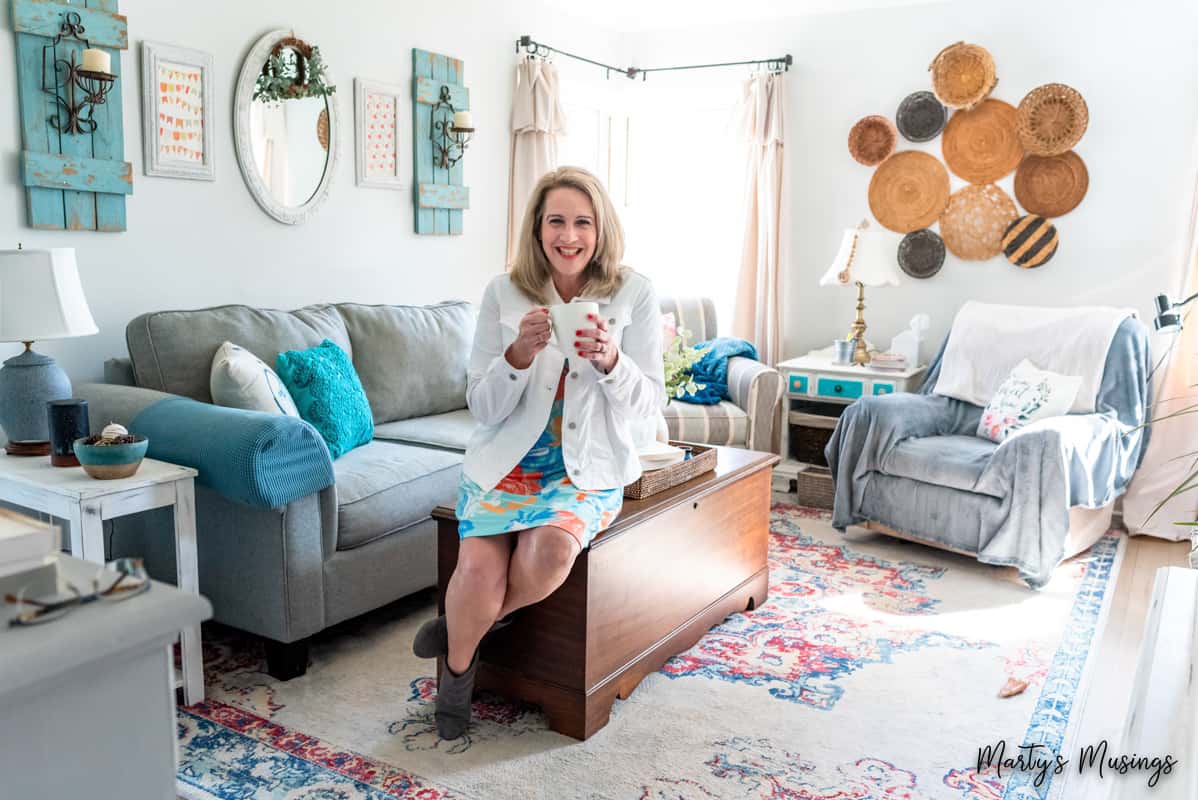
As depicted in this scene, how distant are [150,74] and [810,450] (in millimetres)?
3196

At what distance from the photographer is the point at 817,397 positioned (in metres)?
4.55

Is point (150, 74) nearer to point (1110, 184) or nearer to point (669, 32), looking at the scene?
point (669, 32)

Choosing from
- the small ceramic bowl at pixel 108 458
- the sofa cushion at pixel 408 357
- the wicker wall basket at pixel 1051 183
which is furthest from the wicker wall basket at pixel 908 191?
the small ceramic bowl at pixel 108 458

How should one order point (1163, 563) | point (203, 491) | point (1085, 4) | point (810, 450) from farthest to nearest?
point (810, 450) → point (1085, 4) → point (1163, 563) → point (203, 491)

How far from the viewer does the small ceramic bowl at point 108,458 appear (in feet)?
7.30

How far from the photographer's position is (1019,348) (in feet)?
13.1

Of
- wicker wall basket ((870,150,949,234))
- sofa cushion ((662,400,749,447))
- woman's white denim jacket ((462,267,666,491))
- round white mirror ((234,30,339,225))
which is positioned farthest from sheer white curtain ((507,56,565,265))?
woman's white denim jacket ((462,267,666,491))

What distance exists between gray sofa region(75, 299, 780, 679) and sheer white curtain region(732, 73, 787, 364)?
215cm

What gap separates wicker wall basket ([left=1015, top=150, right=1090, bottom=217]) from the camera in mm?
4316

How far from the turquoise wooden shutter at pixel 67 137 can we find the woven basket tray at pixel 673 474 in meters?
1.83

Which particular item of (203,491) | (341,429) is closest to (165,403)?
(203,491)

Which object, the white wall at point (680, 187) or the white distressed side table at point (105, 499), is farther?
the white wall at point (680, 187)

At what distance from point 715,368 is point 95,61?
9.16ft

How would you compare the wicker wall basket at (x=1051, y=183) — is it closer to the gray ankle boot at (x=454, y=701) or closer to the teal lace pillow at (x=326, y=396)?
the teal lace pillow at (x=326, y=396)
